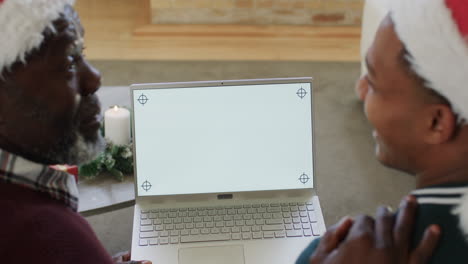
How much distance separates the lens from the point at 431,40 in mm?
771

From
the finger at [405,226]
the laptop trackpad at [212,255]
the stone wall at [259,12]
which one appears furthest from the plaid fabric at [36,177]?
the stone wall at [259,12]

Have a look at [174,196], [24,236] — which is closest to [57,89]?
[24,236]

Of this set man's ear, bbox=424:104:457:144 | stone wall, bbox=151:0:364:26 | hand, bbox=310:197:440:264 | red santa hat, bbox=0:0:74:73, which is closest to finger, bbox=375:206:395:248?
hand, bbox=310:197:440:264

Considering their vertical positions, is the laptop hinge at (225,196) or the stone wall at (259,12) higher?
the stone wall at (259,12)

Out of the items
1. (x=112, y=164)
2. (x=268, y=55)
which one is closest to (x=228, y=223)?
(x=112, y=164)

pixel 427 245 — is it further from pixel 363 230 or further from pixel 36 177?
pixel 36 177

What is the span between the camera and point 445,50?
0.76 m

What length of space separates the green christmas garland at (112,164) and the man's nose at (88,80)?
0.61 m

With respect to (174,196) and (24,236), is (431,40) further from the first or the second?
(174,196)

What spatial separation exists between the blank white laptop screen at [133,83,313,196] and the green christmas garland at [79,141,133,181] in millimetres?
295

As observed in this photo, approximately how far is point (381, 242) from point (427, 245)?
0.24ft

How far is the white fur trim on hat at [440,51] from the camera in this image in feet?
2.49

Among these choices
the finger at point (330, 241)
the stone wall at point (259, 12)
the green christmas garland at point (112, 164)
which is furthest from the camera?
the stone wall at point (259, 12)

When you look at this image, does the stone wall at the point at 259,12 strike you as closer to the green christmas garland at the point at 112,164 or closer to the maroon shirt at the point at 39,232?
the green christmas garland at the point at 112,164
